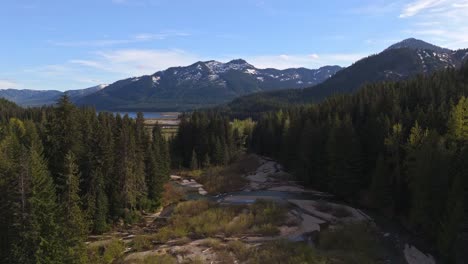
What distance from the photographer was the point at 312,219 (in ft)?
204

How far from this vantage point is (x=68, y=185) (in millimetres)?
40250

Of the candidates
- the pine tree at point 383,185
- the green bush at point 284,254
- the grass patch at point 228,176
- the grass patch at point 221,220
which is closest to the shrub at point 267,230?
the grass patch at point 221,220

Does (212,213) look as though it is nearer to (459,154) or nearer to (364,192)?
(364,192)

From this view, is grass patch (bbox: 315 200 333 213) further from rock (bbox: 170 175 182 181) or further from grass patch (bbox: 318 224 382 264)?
rock (bbox: 170 175 182 181)

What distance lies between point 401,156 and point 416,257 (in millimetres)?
24645

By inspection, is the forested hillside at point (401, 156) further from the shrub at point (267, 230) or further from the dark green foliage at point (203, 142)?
the dark green foliage at point (203, 142)

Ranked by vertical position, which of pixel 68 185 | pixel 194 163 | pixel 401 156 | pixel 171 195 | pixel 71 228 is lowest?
pixel 171 195

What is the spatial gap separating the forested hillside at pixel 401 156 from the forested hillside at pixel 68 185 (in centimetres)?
3631

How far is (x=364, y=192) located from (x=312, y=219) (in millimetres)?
16723

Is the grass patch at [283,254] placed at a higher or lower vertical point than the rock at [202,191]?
higher

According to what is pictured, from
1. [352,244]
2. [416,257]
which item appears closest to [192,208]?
[352,244]

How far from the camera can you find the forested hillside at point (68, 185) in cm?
3369

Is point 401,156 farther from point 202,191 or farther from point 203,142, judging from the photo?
point 203,142

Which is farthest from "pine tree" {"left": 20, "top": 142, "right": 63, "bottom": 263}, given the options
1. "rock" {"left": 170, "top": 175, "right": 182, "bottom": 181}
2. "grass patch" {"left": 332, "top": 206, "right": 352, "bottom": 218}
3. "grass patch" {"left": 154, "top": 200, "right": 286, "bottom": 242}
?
"rock" {"left": 170, "top": 175, "right": 182, "bottom": 181}
